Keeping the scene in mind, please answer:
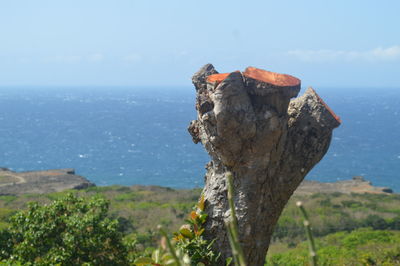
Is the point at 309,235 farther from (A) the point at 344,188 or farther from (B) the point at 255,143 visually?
(A) the point at 344,188

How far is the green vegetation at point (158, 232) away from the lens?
237 inches

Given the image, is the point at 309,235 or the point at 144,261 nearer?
the point at 309,235

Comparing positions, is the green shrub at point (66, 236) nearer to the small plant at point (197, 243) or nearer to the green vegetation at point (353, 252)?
the small plant at point (197, 243)

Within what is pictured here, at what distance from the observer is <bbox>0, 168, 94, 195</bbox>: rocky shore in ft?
125

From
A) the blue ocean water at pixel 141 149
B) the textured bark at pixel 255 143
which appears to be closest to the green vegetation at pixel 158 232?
the textured bark at pixel 255 143

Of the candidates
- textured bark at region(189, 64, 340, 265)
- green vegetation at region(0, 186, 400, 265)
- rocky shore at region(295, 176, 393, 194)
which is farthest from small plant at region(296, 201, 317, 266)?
rocky shore at region(295, 176, 393, 194)

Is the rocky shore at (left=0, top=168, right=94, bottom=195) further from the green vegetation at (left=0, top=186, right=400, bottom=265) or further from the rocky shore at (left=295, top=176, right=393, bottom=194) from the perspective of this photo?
the rocky shore at (left=295, top=176, right=393, bottom=194)

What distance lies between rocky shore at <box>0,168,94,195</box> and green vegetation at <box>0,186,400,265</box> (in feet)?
20.7

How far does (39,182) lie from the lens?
41469 millimetres

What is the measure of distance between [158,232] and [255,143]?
49.3 ft

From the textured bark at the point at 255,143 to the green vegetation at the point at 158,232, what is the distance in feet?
1.47

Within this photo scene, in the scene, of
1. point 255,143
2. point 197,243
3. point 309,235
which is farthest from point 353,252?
point 309,235

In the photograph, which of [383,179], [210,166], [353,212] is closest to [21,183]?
[353,212]

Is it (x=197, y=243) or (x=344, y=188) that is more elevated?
(x=197, y=243)
